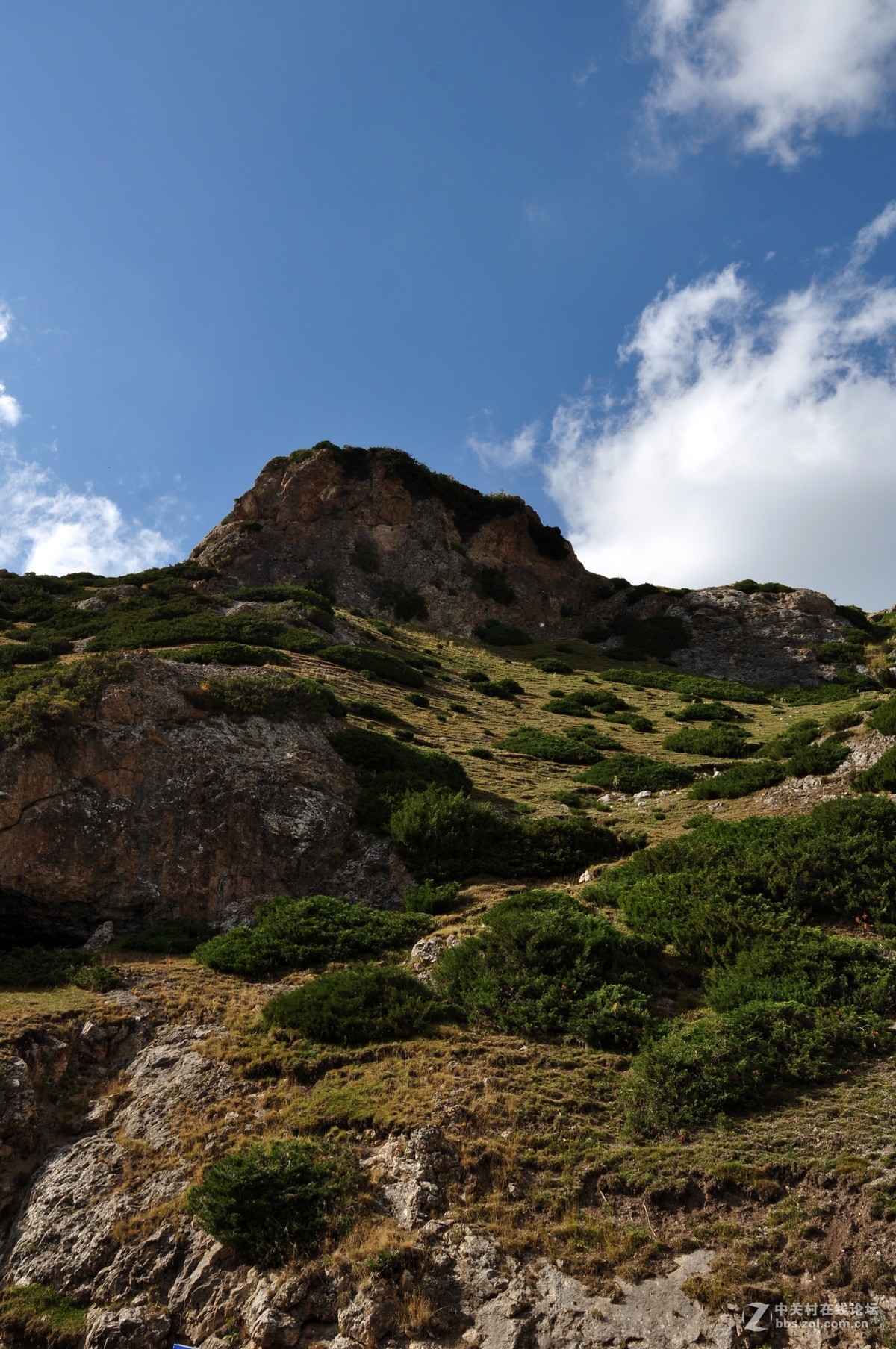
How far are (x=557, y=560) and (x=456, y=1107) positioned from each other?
5245 cm

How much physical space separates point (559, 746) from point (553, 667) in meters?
17.6

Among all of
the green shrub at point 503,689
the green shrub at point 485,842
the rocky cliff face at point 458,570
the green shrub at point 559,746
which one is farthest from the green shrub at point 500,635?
the green shrub at point 485,842

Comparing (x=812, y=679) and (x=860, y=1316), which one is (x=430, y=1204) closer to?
(x=860, y=1316)

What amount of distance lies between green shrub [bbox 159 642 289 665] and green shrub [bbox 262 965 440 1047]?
45.7ft

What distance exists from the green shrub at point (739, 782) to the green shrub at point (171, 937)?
10.9 meters

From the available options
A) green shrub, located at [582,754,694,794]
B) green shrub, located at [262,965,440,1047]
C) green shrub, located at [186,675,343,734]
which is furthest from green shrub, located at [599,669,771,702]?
green shrub, located at [262,965,440,1047]

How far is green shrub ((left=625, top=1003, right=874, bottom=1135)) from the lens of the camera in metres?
8.15

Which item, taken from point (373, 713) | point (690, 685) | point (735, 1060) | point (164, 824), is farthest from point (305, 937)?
point (690, 685)

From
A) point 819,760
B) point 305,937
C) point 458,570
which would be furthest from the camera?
point 458,570

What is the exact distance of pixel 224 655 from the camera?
24203mm

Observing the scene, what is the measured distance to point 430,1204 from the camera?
747 cm

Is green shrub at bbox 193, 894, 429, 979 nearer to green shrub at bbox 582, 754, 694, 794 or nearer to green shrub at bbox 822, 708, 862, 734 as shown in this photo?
green shrub at bbox 582, 754, 694, 794

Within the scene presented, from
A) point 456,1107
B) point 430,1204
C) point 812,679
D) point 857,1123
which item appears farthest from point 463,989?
point 812,679

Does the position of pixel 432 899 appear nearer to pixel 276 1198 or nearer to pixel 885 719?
pixel 276 1198
